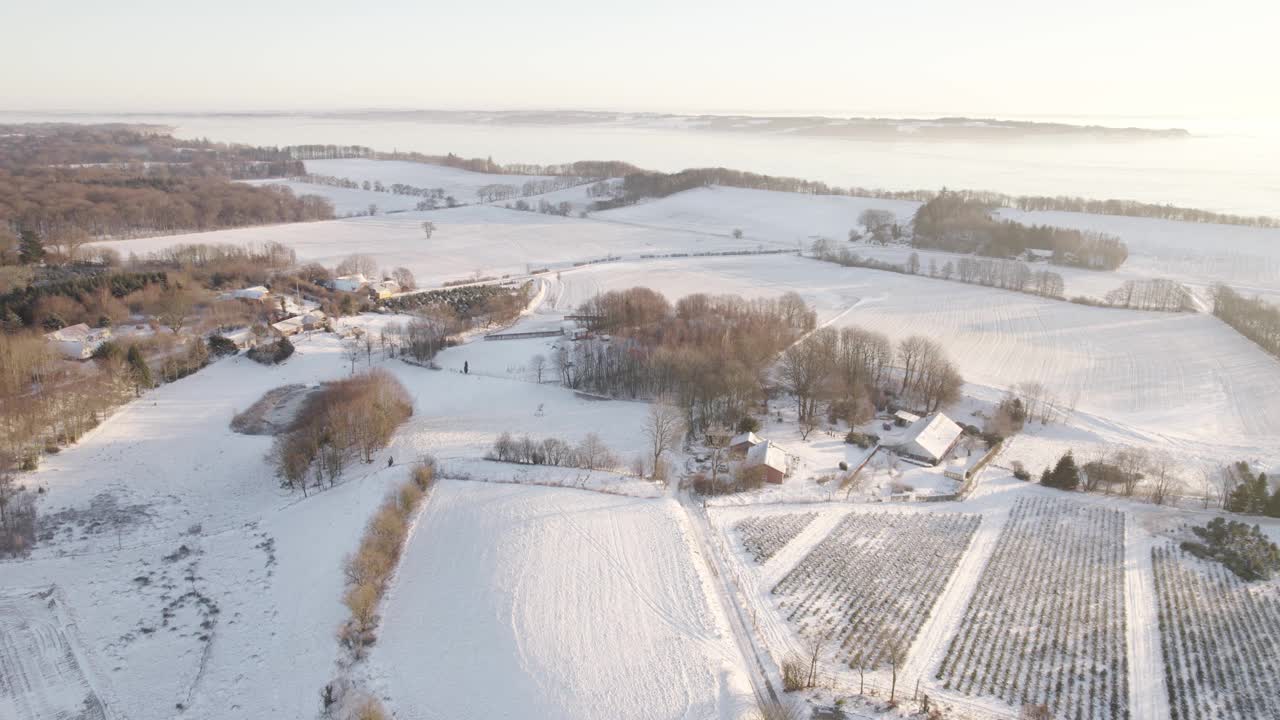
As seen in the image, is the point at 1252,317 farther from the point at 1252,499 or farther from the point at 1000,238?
the point at 1252,499

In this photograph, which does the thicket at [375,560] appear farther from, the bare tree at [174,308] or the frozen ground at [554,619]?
the bare tree at [174,308]

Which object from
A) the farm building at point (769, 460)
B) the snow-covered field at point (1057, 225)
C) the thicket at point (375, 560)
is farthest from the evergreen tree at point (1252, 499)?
the snow-covered field at point (1057, 225)

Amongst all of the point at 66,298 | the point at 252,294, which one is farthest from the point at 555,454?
the point at 66,298

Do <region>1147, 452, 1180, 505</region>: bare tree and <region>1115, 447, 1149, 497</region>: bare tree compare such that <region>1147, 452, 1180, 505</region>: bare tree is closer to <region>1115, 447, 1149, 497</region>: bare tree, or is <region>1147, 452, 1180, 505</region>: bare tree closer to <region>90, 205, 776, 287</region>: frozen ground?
<region>1115, 447, 1149, 497</region>: bare tree

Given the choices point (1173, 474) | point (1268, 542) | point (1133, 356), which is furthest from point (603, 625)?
point (1133, 356)

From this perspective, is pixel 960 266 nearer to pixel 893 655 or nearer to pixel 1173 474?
pixel 1173 474
